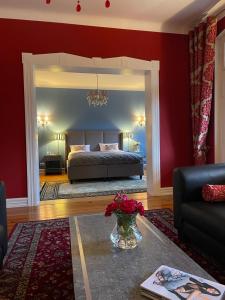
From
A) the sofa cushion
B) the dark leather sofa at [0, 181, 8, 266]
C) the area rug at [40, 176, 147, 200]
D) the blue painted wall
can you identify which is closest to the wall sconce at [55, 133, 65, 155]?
the blue painted wall

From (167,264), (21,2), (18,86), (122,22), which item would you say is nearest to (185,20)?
(122,22)

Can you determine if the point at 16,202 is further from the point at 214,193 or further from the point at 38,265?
the point at 214,193

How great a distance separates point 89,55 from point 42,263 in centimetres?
311

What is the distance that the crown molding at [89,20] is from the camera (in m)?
3.62

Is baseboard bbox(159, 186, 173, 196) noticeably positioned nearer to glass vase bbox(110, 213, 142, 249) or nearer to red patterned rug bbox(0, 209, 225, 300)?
red patterned rug bbox(0, 209, 225, 300)

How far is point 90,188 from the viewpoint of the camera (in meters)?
4.97

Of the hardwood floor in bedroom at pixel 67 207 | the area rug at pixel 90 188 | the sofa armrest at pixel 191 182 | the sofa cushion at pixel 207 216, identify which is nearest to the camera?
the sofa cushion at pixel 207 216

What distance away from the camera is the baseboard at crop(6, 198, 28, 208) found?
374cm

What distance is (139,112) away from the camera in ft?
27.4

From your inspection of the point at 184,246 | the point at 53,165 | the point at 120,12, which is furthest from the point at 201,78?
the point at 53,165

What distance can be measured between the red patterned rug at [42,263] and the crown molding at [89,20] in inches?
119

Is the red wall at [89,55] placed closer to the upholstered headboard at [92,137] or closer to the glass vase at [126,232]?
the glass vase at [126,232]

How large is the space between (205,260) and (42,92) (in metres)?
6.88

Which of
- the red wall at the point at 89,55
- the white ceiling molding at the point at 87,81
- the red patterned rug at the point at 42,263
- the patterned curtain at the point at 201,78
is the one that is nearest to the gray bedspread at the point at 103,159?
the red wall at the point at 89,55
